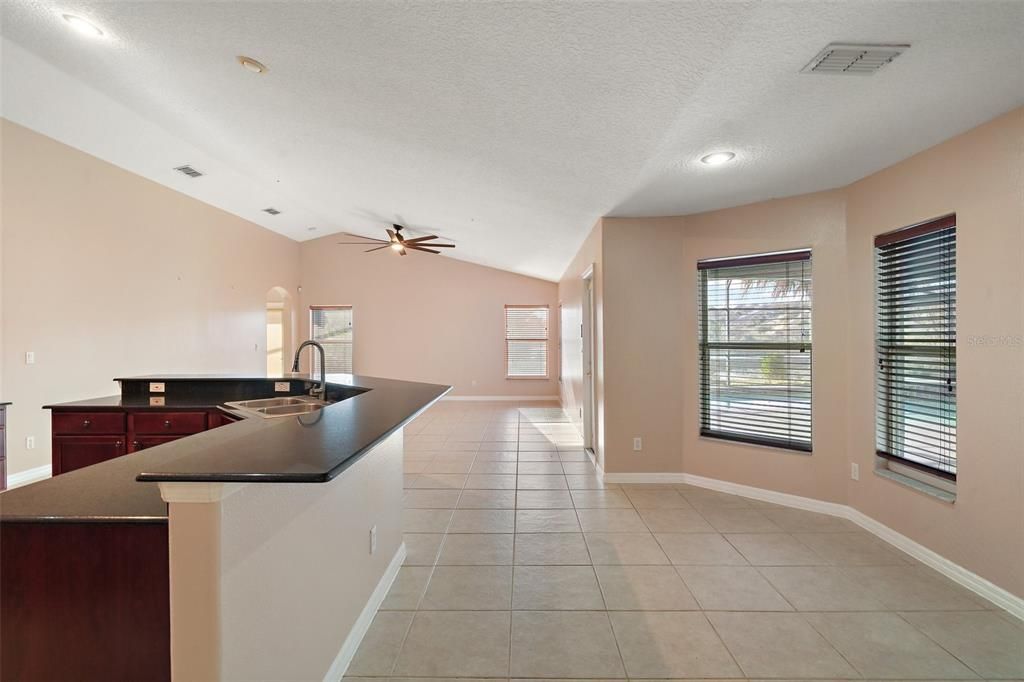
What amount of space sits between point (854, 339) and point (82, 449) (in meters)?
5.26

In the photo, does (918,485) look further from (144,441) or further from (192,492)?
(144,441)

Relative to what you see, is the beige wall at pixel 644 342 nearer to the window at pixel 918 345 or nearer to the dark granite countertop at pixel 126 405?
the window at pixel 918 345

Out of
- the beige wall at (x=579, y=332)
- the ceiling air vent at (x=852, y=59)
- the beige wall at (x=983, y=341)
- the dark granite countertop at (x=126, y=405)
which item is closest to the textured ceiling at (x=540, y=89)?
the ceiling air vent at (x=852, y=59)

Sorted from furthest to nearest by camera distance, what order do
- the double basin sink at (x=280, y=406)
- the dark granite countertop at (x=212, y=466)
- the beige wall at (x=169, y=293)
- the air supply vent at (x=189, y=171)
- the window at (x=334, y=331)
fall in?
the window at (x=334, y=331) < the air supply vent at (x=189, y=171) < the beige wall at (x=169, y=293) < the double basin sink at (x=280, y=406) < the dark granite countertop at (x=212, y=466)

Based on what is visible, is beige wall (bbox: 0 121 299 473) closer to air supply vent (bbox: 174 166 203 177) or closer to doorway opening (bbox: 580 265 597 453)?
air supply vent (bbox: 174 166 203 177)

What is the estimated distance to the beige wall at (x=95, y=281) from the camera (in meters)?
4.12

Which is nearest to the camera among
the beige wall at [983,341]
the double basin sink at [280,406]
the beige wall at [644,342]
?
the beige wall at [983,341]

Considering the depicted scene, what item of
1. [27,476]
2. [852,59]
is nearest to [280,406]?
[852,59]

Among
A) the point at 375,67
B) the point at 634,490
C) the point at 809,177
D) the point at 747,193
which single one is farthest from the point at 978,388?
the point at 375,67

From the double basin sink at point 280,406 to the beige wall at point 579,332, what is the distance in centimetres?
240

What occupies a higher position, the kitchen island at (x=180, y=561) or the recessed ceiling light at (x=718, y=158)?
the recessed ceiling light at (x=718, y=158)

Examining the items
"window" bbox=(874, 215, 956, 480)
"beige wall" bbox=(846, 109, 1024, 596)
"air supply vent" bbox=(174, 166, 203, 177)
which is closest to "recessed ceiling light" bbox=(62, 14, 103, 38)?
"air supply vent" bbox=(174, 166, 203, 177)

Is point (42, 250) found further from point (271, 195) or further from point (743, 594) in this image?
point (743, 594)

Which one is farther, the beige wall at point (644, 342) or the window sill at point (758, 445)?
the beige wall at point (644, 342)
